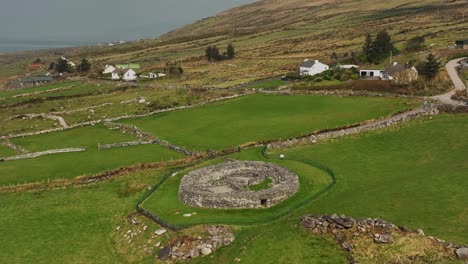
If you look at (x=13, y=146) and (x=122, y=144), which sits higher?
(x=122, y=144)

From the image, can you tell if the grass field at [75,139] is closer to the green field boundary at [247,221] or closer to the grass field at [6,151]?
the grass field at [6,151]

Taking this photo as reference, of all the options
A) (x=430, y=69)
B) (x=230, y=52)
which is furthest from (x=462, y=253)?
(x=230, y=52)

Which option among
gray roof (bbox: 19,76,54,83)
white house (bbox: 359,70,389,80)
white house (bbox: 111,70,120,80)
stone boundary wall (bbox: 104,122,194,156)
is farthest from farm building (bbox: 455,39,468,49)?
gray roof (bbox: 19,76,54,83)

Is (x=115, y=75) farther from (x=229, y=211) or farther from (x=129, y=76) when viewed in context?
(x=229, y=211)

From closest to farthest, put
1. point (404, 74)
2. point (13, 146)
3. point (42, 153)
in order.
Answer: point (42, 153) < point (13, 146) < point (404, 74)

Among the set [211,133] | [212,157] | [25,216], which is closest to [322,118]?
[211,133]

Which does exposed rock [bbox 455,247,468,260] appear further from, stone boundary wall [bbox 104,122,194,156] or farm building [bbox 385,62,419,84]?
farm building [bbox 385,62,419,84]

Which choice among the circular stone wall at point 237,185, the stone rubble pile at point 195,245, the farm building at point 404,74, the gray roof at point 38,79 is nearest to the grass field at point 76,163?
the circular stone wall at point 237,185
